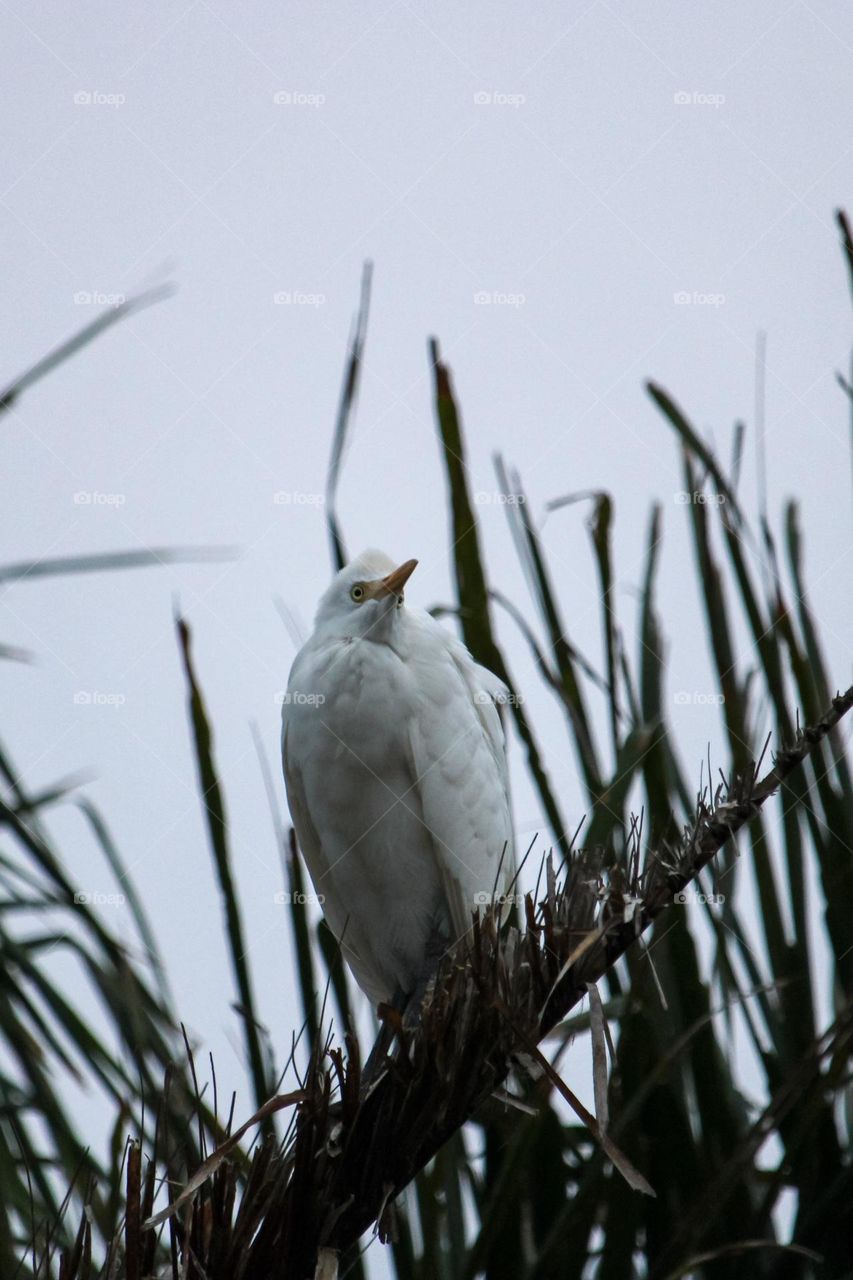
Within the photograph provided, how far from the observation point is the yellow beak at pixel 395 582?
2484mm

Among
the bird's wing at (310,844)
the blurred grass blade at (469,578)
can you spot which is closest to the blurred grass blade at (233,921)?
the blurred grass blade at (469,578)

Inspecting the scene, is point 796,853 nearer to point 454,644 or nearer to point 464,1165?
point 464,1165

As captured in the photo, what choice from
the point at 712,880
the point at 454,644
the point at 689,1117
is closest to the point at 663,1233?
the point at 689,1117

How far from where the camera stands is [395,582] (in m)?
2.48

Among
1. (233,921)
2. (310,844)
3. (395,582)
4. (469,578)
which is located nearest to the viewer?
(233,921)

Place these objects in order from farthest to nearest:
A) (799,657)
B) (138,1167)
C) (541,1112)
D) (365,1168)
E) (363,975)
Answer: (363,975) < (799,657) < (541,1112) < (365,1168) < (138,1167)

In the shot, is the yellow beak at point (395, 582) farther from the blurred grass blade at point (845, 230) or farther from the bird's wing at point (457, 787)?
the blurred grass blade at point (845, 230)

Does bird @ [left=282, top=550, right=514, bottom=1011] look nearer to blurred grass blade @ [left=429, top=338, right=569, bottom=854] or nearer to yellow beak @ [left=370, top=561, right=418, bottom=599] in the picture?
yellow beak @ [left=370, top=561, right=418, bottom=599]

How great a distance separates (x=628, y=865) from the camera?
3.44ft

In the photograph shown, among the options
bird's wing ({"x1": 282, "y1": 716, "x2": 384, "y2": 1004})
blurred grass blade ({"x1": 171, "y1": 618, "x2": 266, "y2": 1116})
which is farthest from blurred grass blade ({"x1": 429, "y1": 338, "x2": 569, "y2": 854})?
bird's wing ({"x1": 282, "y1": 716, "x2": 384, "y2": 1004})

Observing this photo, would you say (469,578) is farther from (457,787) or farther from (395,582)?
(457,787)

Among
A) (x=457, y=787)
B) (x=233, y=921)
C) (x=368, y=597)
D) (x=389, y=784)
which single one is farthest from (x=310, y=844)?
(x=233, y=921)

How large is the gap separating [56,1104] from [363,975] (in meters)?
1.21

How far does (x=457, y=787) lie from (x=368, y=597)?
43 cm
